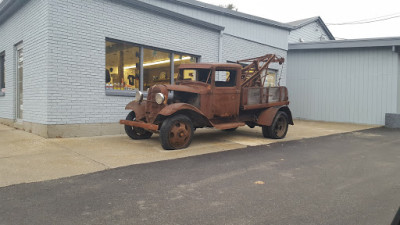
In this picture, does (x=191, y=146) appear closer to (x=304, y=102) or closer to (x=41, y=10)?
(x=41, y=10)

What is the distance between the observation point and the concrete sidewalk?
4.74 metres

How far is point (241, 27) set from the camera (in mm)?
13250

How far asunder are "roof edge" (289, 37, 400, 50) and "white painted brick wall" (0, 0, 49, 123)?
12504 mm

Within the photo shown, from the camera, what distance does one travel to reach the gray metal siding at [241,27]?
37.3 ft

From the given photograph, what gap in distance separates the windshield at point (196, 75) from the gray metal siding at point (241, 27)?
3801 millimetres

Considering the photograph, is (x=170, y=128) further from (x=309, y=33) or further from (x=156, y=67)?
(x=309, y=33)

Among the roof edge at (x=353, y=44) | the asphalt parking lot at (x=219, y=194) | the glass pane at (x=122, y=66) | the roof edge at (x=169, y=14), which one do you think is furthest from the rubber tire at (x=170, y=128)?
the roof edge at (x=353, y=44)

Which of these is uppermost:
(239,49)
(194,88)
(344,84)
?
(239,49)

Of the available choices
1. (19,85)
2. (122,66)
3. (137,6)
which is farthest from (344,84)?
(19,85)

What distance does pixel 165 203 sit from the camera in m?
3.47

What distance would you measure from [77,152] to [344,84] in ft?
43.7

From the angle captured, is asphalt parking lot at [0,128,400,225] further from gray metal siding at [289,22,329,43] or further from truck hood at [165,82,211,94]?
gray metal siding at [289,22,329,43]

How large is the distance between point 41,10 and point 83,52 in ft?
4.99

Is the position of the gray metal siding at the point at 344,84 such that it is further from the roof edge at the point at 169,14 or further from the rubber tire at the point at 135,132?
the rubber tire at the point at 135,132
